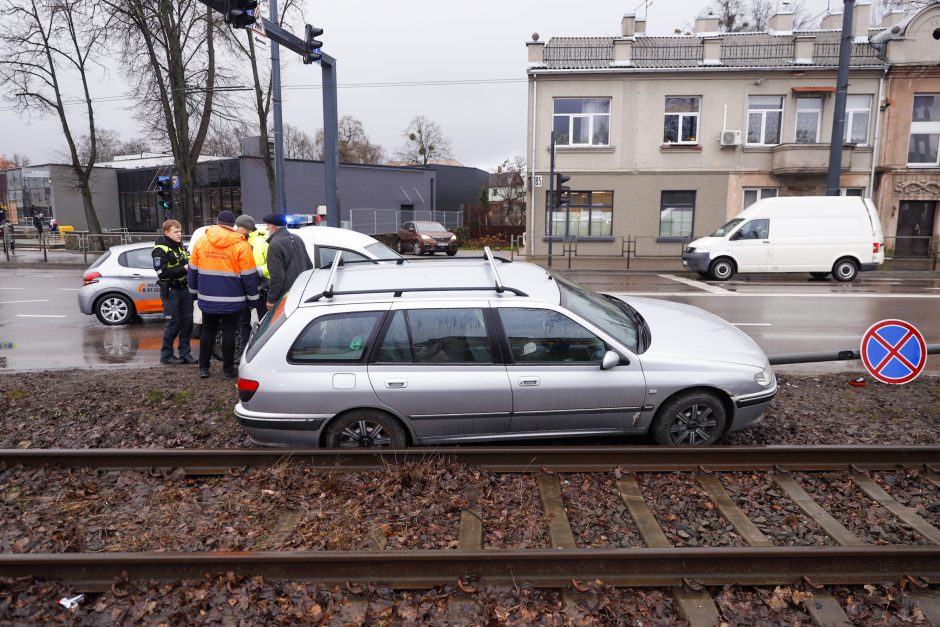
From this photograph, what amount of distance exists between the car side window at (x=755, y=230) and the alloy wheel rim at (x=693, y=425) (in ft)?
50.3

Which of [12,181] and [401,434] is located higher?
[12,181]

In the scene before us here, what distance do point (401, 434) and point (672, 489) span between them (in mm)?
2078

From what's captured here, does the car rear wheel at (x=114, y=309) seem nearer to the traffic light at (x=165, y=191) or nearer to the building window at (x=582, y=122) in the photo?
the traffic light at (x=165, y=191)

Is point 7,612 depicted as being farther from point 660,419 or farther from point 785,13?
point 785,13

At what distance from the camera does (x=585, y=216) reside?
90.6ft

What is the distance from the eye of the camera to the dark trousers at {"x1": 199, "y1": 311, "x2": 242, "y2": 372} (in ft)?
24.6

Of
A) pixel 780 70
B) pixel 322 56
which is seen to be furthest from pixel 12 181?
pixel 780 70

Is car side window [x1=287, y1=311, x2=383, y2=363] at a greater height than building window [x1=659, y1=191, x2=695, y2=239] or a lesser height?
lesser

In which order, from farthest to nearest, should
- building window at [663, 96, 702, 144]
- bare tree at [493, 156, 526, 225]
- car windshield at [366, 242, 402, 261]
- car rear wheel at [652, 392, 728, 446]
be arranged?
bare tree at [493, 156, 526, 225], building window at [663, 96, 702, 144], car windshield at [366, 242, 402, 261], car rear wheel at [652, 392, 728, 446]

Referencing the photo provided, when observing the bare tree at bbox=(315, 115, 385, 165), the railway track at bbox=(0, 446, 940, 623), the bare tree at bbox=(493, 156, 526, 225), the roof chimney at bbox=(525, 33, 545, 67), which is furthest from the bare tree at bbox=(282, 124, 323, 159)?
the railway track at bbox=(0, 446, 940, 623)

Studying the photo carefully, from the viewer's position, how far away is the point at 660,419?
5285mm

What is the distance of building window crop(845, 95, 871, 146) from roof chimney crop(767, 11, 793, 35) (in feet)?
12.2

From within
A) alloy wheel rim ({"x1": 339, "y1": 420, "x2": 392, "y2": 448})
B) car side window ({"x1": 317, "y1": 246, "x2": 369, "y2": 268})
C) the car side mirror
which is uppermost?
car side window ({"x1": 317, "y1": 246, "x2": 369, "y2": 268})

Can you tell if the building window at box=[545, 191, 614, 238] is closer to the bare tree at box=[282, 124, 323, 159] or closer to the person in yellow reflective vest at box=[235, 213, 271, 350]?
the person in yellow reflective vest at box=[235, 213, 271, 350]
